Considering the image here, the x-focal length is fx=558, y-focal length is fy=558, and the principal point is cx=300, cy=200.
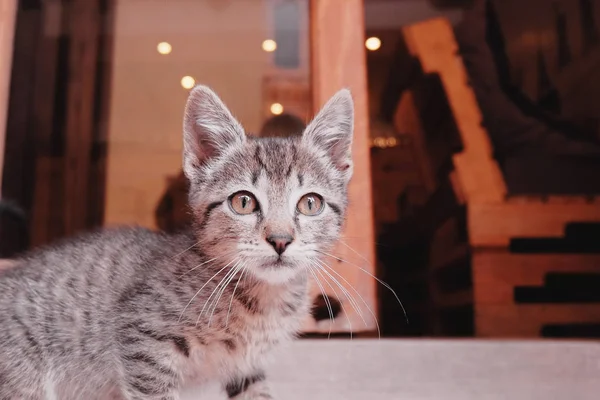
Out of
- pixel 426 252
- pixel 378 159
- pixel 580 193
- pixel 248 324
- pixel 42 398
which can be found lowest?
pixel 42 398

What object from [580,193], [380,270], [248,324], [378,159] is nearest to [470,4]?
[378,159]

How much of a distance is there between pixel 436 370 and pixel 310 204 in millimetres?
597

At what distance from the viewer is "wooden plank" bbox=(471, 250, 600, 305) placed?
5.87ft

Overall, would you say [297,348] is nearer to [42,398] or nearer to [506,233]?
[42,398]

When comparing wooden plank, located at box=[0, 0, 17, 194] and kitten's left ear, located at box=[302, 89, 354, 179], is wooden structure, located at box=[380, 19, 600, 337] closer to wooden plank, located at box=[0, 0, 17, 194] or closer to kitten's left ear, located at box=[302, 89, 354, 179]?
kitten's left ear, located at box=[302, 89, 354, 179]

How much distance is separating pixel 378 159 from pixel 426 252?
0.41 metres

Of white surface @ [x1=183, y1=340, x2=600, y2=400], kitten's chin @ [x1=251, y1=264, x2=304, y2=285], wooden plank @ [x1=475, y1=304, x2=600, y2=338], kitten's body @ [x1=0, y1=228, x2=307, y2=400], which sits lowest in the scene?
white surface @ [x1=183, y1=340, x2=600, y2=400]

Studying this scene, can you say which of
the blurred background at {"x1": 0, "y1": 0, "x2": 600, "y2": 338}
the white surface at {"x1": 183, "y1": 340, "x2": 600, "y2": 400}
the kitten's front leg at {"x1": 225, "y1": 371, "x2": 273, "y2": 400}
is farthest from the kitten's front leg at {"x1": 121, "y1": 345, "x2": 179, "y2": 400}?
the blurred background at {"x1": 0, "y1": 0, "x2": 600, "y2": 338}

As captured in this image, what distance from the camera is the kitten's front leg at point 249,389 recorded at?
109 centimetres

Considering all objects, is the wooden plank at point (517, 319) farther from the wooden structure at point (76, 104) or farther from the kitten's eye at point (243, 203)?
the kitten's eye at point (243, 203)

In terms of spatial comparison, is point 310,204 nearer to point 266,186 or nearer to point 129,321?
point 266,186

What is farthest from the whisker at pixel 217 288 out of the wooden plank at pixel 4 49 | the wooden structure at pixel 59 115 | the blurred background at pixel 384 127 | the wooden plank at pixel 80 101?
the wooden plank at pixel 80 101

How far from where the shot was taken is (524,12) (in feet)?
7.29

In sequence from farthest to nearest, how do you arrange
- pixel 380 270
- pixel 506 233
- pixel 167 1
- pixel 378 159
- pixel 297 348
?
pixel 167 1 → pixel 378 159 → pixel 380 270 → pixel 506 233 → pixel 297 348
